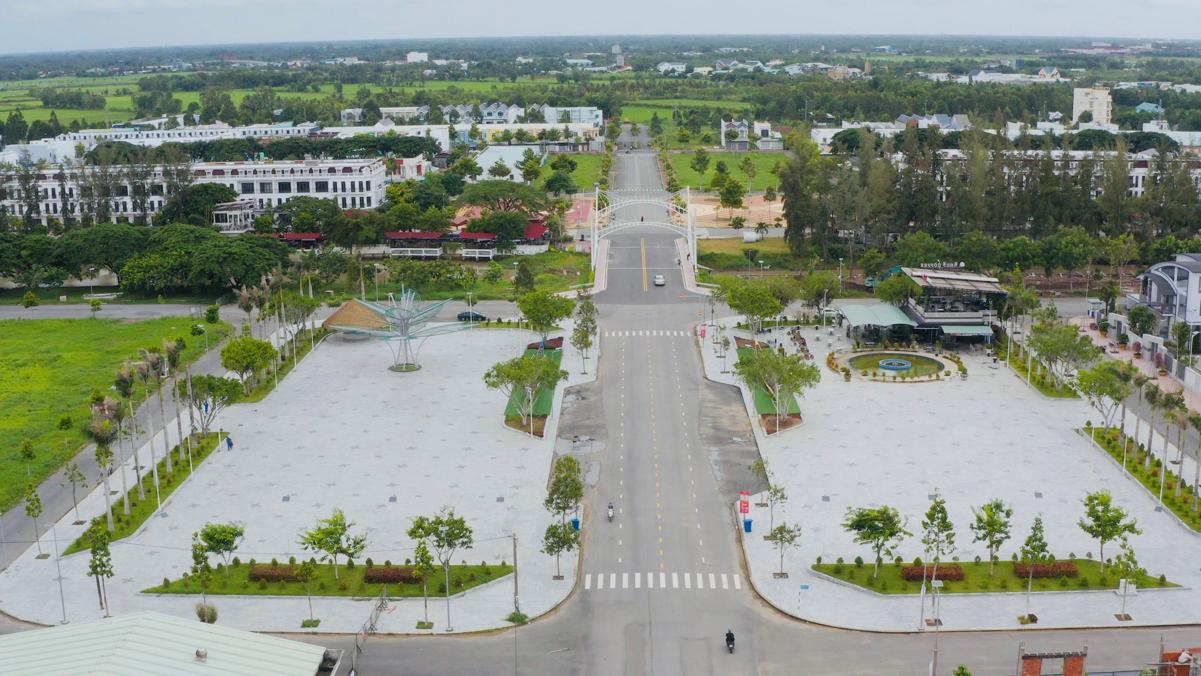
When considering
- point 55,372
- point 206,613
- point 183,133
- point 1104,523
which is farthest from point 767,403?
point 183,133

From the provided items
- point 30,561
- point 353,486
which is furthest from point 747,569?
point 30,561

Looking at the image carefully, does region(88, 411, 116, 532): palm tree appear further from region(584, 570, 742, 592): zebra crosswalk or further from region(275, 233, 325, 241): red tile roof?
region(275, 233, 325, 241): red tile roof

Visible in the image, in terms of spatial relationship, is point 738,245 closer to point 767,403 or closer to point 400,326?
point 400,326

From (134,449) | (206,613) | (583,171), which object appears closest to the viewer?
(206,613)

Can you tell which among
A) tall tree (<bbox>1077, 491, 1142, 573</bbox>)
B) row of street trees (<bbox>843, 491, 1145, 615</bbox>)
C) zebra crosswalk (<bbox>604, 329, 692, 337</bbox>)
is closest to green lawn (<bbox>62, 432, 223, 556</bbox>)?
row of street trees (<bbox>843, 491, 1145, 615</bbox>)

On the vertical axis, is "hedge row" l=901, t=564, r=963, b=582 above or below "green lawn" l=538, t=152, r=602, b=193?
below

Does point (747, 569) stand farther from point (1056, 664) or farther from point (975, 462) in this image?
point (975, 462)

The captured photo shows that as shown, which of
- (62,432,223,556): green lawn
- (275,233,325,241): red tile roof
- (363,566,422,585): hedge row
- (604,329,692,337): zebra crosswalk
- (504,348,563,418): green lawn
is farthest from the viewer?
(275,233,325,241): red tile roof

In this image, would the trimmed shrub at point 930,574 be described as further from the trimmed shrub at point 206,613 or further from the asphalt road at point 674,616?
the trimmed shrub at point 206,613
